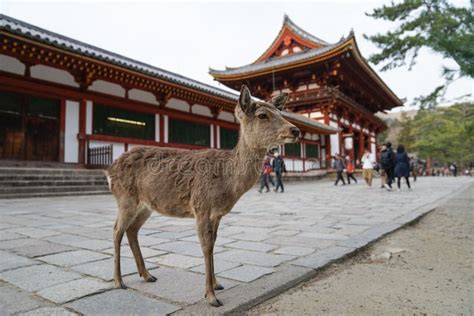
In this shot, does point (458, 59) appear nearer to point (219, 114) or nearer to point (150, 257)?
point (150, 257)

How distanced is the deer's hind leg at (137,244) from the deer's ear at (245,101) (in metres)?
1.18

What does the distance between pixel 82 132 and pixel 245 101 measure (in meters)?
10.3

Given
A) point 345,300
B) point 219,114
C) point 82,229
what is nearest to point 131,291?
point 345,300

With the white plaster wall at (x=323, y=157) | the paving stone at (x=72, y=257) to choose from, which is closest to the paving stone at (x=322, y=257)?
the paving stone at (x=72, y=257)

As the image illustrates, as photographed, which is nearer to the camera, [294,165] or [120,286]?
[120,286]

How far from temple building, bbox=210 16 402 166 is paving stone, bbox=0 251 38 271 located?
50.9ft

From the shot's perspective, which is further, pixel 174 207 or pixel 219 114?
pixel 219 114

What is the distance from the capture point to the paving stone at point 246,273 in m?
2.51

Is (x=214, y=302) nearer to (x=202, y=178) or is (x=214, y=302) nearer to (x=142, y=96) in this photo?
(x=202, y=178)

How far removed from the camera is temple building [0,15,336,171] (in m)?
9.19

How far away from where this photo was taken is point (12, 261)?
2936mm

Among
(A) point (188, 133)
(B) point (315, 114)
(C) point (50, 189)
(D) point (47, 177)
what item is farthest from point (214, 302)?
(B) point (315, 114)

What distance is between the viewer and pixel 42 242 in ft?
12.1

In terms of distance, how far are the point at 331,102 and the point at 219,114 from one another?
808 cm
